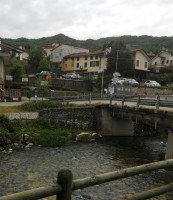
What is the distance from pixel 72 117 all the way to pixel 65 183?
23015 millimetres

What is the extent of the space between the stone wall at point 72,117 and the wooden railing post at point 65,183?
70.6ft

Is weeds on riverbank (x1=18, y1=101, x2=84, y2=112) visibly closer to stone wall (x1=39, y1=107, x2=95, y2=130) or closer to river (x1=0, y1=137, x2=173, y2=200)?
stone wall (x1=39, y1=107, x2=95, y2=130)

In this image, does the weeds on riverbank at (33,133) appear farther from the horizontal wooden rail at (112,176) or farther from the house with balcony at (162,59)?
the house with balcony at (162,59)

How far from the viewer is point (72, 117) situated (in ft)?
85.2

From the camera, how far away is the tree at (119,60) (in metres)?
57.3

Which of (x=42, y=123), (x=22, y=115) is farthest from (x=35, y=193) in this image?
(x=42, y=123)

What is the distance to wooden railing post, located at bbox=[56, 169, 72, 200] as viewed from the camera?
297cm

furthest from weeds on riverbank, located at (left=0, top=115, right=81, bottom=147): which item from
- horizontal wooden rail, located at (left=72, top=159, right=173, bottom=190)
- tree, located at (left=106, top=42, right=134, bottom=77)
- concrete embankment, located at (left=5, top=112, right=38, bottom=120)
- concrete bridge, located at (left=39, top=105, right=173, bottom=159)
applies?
tree, located at (left=106, top=42, right=134, bottom=77)

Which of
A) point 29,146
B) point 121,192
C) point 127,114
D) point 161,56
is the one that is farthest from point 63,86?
point 161,56

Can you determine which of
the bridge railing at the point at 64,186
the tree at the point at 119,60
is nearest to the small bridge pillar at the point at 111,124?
the bridge railing at the point at 64,186

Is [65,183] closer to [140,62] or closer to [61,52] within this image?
[140,62]

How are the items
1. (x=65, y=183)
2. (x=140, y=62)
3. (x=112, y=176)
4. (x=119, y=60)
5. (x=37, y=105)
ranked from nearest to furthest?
(x=65, y=183) → (x=112, y=176) → (x=37, y=105) → (x=119, y=60) → (x=140, y=62)

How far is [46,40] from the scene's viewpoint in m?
168

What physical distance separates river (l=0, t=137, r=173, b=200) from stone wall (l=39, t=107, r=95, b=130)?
4323mm
